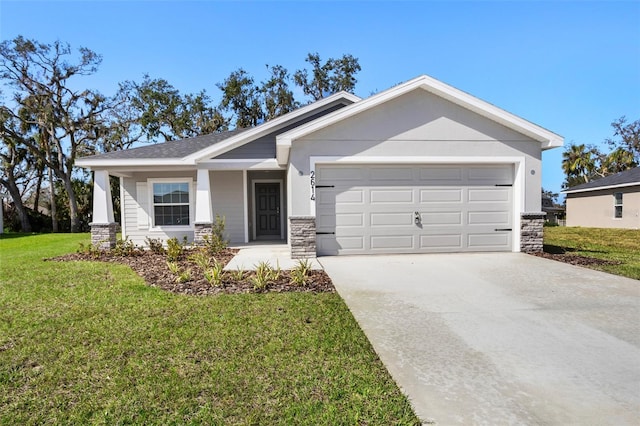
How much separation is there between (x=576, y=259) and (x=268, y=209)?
9452 millimetres

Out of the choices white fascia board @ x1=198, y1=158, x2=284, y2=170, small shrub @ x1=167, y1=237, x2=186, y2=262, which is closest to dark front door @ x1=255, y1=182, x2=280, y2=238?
white fascia board @ x1=198, y1=158, x2=284, y2=170

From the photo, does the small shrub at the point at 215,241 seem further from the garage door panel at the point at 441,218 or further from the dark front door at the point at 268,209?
the garage door panel at the point at 441,218

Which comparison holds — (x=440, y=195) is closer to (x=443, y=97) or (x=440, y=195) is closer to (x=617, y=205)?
(x=443, y=97)

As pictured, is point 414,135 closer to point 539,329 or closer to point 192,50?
Result: point 539,329

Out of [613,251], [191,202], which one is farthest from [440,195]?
[191,202]

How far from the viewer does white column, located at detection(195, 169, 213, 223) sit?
1087 centimetres

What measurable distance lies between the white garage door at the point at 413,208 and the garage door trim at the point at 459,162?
125mm

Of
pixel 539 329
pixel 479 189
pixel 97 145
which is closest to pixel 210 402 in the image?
pixel 539 329

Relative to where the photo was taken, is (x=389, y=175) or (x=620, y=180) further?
(x=620, y=180)

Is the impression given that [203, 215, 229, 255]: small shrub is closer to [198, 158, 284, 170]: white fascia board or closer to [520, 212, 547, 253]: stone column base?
[198, 158, 284, 170]: white fascia board

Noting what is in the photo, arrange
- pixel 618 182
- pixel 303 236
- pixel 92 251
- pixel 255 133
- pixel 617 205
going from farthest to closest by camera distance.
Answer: pixel 617 205
pixel 618 182
pixel 255 133
pixel 92 251
pixel 303 236

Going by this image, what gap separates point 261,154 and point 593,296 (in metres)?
9.14

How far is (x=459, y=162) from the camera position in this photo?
916cm

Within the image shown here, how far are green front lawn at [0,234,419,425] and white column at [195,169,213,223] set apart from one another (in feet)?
18.0
